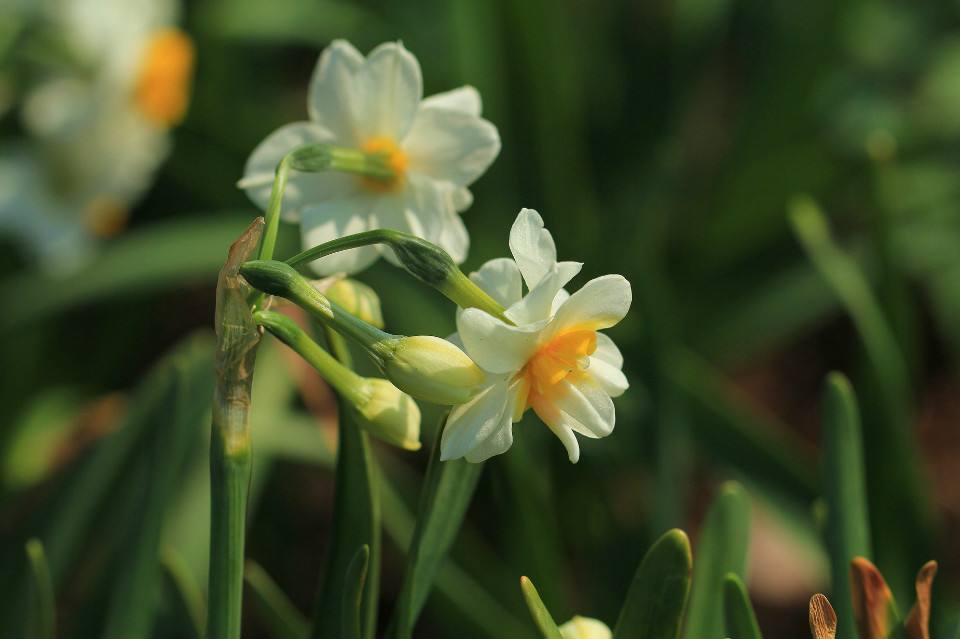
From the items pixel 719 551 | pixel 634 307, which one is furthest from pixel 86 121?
pixel 719 551

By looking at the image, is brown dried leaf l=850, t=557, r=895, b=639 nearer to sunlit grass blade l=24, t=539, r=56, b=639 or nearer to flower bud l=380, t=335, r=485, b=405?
flower bud l=380, t=335, r=485, b=405

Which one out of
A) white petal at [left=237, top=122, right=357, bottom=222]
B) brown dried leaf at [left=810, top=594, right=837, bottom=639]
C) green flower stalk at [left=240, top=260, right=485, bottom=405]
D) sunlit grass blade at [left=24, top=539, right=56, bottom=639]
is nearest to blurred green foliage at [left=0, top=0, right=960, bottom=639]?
sunlit grass blade at [left=24, top=539, right=56, bottom=639]

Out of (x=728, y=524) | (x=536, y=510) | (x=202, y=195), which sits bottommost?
(x=536, y=510)

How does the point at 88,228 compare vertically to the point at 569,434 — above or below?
below

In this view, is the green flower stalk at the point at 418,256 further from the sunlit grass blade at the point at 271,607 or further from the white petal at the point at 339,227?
the sunlit grass blade at the point at 271,607

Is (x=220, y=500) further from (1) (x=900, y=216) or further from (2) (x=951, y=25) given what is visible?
(2) (x=951, y=25)

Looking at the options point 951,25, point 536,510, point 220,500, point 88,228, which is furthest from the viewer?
point 951,25

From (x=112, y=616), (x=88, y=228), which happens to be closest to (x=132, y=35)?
(x=88, y=228)

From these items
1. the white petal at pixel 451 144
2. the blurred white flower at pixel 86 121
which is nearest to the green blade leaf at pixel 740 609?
the white petal at pixel 451 144
